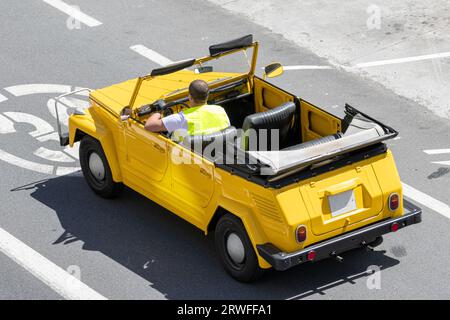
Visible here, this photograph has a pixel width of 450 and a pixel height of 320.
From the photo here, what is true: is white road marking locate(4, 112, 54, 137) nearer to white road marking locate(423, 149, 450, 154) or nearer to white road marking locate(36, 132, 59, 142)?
white road marking locate(36, 132, 59, 142)

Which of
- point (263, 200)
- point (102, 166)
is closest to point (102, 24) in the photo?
point (102, 166)

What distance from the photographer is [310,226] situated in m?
9.48

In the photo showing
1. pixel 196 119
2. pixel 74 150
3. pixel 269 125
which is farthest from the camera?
pixel 74 150

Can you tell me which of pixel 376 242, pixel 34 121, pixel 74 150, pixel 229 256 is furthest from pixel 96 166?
pixel 376 242

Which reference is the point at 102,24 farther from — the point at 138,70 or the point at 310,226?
the point at 310,226

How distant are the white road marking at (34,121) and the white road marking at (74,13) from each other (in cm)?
305

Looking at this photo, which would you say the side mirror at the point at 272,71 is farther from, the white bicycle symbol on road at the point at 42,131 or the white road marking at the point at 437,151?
the white bicycle symbol on road at the point at 42,131

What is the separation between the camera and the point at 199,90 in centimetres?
1041

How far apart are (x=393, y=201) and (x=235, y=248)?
1566mm

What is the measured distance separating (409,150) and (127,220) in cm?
364

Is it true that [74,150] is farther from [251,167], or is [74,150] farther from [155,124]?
[251,167]

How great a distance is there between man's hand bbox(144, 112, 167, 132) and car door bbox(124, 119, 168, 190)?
0.05m

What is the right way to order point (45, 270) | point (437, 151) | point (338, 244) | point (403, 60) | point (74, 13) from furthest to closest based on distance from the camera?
1. point (74, 13)
2. point (403, 60)
3. point (437, 151)
4. point (45, 270)
5. point (338, 244)

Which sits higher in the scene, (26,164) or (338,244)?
(338,244)
